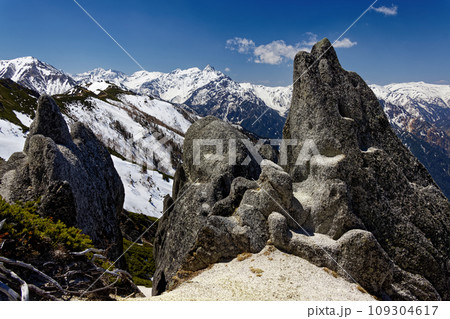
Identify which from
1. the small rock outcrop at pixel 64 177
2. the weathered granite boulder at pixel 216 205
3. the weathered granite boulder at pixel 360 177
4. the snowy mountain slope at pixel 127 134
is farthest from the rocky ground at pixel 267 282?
the snowy mountain slope at pixel 127 134

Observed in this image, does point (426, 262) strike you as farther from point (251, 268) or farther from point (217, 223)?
point (217, 223)

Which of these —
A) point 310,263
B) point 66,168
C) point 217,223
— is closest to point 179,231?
point 217,223

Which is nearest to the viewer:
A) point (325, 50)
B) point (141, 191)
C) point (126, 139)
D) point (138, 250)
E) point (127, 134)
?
point (325, 50)

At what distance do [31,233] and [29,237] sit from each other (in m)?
0.28

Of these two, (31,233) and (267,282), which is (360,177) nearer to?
(267,282)

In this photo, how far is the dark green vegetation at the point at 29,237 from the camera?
1008 cm

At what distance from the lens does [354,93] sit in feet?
63.0

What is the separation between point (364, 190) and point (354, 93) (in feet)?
20.9

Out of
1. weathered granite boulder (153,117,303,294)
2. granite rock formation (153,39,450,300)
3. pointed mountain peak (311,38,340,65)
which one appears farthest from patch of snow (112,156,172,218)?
pointed mountain peak (311,38,340,65)

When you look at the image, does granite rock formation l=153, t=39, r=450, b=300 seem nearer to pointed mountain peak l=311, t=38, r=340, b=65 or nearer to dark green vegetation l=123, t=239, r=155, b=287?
pointed mountain peak l=311, t=38, r=340, b=65
